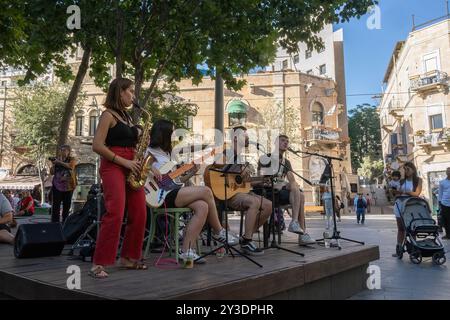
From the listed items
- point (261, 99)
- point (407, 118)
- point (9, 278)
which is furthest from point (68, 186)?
point (407, 118)

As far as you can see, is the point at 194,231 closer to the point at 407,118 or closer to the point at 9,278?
the point at 9,278

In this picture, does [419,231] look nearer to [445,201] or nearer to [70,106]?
[445,201]

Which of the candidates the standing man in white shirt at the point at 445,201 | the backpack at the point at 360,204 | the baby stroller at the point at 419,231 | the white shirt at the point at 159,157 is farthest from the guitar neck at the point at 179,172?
the backpack at the point at 360,204

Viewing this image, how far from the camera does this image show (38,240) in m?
4.89

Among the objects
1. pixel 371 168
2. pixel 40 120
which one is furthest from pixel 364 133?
pixel 40 120

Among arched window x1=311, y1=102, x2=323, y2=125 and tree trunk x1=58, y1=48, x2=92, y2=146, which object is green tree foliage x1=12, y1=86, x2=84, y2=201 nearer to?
arched window x1=311, y1=102, x2=323, y2=125

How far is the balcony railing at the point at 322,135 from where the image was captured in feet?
115

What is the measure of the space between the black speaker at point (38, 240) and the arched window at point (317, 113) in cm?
3350

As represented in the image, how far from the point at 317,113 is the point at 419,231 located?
31054 millimetres

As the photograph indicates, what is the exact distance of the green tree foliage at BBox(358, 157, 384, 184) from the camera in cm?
5884

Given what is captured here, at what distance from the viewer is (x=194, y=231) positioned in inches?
163

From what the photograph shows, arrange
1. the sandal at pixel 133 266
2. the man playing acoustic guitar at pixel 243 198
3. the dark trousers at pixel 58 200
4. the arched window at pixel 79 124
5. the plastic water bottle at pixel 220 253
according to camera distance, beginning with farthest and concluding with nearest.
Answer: the arched window at pixel 79 124 → the dark trousers at pixel 58 200 → the man playing acoustic guitar at pixel 243 198 → the plastic water bottle at pixel 220 253 → the sandal at pixel 133 266

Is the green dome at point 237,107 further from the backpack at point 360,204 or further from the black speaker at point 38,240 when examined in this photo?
the black speaker at point 38,240
